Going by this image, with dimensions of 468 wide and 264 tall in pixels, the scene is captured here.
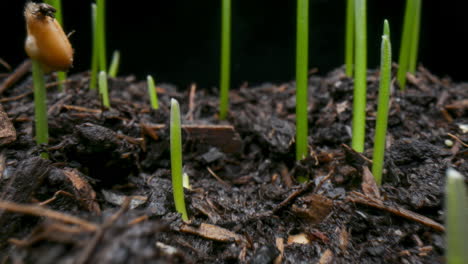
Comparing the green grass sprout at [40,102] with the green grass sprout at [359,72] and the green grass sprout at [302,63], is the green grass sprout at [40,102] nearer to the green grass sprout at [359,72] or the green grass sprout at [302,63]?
the green grass sprout at [302,63]

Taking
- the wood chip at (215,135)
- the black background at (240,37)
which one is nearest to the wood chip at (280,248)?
the wood chip at (215,135)

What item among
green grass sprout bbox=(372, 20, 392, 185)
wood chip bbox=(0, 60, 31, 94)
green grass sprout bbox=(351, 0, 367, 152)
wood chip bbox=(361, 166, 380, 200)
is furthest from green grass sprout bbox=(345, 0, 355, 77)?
wood chip bbox=(0, 60, 31, 94)

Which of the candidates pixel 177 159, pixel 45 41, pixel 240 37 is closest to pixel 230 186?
pixel 177 159

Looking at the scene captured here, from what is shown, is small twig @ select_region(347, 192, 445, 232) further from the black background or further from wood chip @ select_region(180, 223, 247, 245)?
the black background

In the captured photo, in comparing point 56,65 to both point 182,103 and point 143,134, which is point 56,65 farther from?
point 182,103

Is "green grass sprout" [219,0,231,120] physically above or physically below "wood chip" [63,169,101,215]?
above
